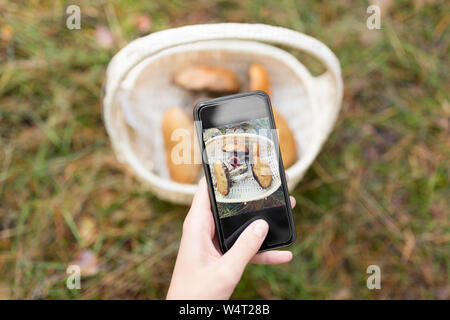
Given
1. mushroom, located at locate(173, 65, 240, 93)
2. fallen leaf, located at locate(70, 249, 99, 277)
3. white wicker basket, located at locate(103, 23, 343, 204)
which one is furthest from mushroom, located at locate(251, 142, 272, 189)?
fallen leaf, located at locate(70, 249, 99, 277)

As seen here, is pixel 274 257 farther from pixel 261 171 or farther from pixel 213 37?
pixel 213 37

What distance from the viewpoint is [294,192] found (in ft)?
3.30

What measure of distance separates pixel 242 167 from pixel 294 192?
1.19ft

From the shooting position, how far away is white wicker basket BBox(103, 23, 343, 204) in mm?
768

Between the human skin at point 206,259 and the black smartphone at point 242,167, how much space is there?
0.03 metres

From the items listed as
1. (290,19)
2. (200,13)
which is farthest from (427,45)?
(200,13)

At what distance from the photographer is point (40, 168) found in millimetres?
989

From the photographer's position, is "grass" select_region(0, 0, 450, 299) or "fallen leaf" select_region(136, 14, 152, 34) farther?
"fallen leaf" select_region(136, 14, 152, 34)

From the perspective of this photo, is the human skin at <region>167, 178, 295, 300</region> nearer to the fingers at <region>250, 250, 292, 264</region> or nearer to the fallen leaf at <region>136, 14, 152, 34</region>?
the fingers at <region>250, 250, 292, 264</region>

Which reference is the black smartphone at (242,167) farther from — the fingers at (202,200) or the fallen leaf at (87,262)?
the fallen leaf at (87,262)

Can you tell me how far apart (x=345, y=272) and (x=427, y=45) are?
2.17ft

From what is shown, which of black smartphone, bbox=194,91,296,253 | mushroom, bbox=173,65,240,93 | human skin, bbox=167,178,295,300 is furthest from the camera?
mushroom, bbox=173,65,240,93
